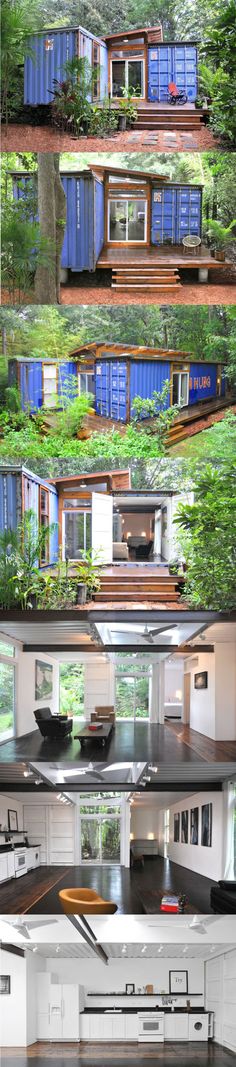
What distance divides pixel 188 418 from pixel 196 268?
0.61 m

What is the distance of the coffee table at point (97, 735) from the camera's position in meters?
6.46

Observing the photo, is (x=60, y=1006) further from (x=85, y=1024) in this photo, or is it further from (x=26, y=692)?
(x=26, y=692)

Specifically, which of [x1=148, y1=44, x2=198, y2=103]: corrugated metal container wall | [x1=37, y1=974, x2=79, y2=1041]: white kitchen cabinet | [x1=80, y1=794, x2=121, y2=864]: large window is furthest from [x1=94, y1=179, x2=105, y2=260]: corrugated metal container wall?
[x1=37, y1=974, x2=79, y2=1041]: white kitchen cabinet

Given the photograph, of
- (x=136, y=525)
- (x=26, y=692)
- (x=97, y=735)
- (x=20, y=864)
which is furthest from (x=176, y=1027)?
(x=136, y=525)

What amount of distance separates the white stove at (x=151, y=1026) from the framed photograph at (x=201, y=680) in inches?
55.7

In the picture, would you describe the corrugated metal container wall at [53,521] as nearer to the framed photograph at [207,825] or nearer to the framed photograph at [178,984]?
the framed photograph at [207,825]

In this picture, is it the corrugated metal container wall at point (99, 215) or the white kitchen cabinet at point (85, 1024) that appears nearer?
the corrugated metal container wall at point (99, 215)

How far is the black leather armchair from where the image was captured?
648cm

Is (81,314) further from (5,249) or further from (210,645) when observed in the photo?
(210,645)

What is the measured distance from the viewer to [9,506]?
6285mm

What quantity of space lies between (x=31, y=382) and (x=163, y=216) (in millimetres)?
851

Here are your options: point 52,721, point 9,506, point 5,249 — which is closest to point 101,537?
point 9,506

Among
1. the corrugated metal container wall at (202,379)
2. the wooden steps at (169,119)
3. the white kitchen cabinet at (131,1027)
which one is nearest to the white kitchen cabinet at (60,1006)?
the white kitchen cabinet at (131,1027)

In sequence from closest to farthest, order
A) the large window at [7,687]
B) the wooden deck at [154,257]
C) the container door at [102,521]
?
the wooden deck at [154,257] → the container door at [102,521] → the large window at [7,687]
